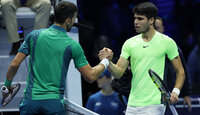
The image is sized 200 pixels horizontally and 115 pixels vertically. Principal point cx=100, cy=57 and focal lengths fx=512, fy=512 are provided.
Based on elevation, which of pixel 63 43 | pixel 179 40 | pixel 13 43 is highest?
pixel 63 43

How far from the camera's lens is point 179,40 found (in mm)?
13625

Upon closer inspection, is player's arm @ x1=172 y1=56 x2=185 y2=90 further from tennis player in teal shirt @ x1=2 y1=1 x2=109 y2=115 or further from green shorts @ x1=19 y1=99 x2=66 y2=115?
green shorts @ x1=19 y1=99 x2=66 y2=115

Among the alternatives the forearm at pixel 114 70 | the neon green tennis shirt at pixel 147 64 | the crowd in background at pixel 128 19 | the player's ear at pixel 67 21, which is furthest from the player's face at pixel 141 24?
the crowd in background at pixel 128 19

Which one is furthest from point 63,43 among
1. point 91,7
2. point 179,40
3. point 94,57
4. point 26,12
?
point 179,40

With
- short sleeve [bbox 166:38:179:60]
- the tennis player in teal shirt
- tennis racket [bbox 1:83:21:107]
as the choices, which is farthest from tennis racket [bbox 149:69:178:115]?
tennis racket [bbox 1:83:21:107]

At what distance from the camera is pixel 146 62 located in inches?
228

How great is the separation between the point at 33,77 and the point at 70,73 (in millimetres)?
1640

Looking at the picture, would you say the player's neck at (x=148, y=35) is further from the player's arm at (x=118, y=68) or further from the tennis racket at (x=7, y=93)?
the tennis racket at (x=7, y=93)

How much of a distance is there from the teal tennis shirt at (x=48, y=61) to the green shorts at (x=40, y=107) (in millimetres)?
40

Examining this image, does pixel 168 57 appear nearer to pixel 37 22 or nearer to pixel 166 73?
pixel 166 73

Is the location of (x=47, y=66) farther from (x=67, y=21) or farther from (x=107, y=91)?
(x=107, y=91)

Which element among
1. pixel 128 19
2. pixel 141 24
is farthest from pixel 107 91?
pixel 128 19

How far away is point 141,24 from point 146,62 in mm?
467

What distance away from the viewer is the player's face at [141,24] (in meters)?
5.92
